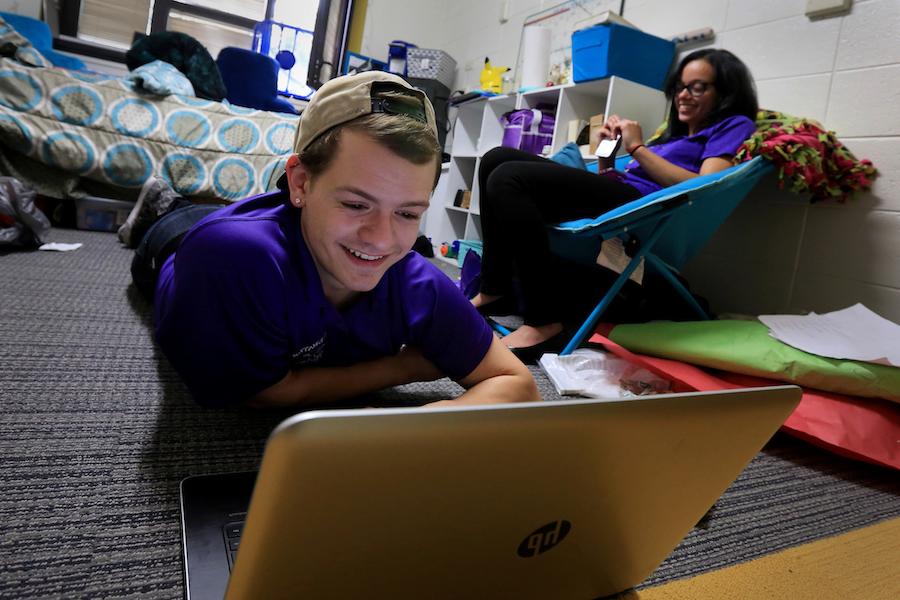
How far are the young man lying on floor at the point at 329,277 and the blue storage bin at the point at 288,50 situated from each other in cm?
417

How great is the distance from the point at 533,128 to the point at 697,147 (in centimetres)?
120

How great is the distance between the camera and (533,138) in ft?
9.68

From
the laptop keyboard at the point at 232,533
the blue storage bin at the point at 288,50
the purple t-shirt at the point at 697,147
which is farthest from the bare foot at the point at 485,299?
the blue storage bin at the point at 288,50

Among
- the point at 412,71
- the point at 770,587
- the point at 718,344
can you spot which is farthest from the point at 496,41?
the point at 770,587

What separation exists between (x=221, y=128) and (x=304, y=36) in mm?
2065

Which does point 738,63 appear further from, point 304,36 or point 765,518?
point 304,36

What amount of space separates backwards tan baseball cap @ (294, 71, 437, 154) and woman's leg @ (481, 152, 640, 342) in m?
0.92

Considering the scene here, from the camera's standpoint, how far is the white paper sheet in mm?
1270

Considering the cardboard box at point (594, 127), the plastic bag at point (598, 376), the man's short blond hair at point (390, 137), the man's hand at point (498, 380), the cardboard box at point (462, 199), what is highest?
the cardboard box at point (594, 127)

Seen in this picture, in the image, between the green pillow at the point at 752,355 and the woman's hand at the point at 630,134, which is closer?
the green pillow at the point at 752,355

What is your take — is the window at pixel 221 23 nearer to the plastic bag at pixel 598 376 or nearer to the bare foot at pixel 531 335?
the bare foot at pixel 531 335

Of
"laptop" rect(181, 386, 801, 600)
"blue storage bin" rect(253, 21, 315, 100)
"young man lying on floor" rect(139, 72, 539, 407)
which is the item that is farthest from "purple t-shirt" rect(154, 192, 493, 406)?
"blue storage bin" rect(253, 21, 315, 100)

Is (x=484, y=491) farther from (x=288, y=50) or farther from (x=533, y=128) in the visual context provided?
(x=288, y=50)

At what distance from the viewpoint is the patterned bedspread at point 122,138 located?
264 centimetres
